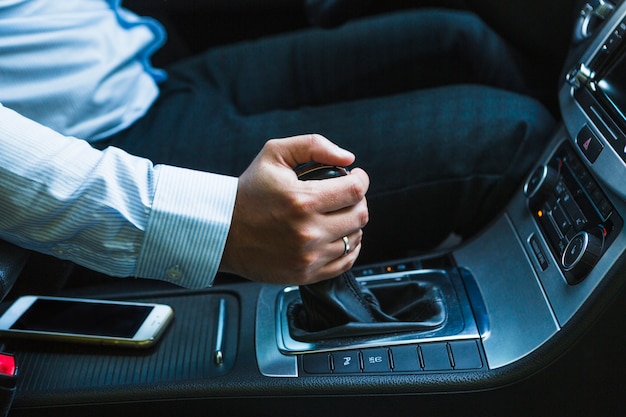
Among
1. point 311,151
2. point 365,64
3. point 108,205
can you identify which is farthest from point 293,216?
point 365,64

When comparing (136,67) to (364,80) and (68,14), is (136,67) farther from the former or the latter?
(364,80)

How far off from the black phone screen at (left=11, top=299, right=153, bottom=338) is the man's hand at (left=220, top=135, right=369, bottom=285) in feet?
0.54

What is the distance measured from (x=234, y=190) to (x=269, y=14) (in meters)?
0.80

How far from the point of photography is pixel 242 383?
67 centimetres

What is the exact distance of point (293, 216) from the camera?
1.94 feet

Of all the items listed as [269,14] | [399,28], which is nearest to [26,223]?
[399,28]

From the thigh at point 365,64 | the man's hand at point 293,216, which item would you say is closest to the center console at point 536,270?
the man's hand at point 293,216

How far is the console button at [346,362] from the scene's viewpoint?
26.5 inches

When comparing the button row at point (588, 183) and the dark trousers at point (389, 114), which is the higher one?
the button row at point (588, 183)

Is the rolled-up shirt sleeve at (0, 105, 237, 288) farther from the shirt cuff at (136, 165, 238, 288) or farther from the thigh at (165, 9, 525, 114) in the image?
the thigh at (165, 9, 525, 114)

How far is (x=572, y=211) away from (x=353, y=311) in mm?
256

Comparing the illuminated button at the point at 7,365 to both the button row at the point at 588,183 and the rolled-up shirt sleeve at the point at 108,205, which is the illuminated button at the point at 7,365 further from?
the button row at the point at 588,183

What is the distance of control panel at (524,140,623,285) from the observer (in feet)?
2.07

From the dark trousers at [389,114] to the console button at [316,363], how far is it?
0.21 m
